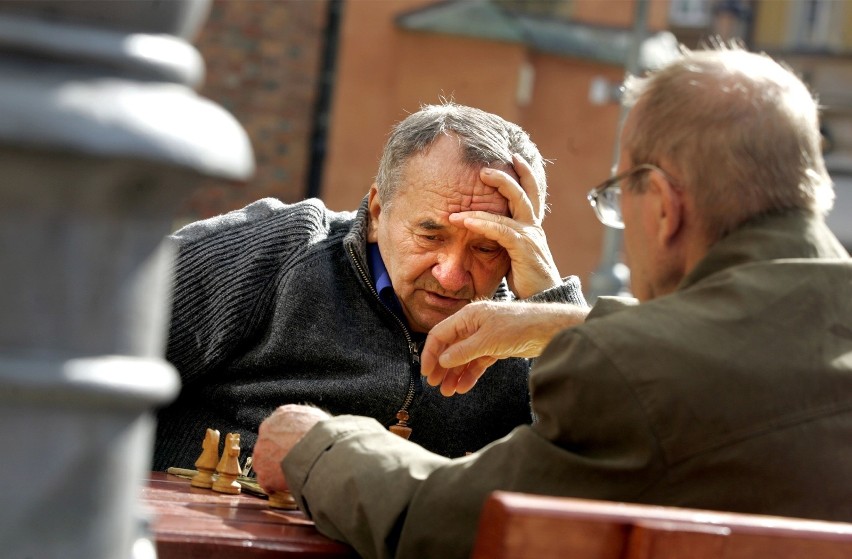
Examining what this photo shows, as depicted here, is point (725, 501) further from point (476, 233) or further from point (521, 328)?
point (476, 233)

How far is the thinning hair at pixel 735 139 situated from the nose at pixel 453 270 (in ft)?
5.09

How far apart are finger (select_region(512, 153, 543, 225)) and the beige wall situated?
1080 cm

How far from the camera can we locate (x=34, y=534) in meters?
1.20

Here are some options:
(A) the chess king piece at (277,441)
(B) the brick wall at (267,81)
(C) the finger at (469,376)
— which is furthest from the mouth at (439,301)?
(B) the brick wall at (267,81)

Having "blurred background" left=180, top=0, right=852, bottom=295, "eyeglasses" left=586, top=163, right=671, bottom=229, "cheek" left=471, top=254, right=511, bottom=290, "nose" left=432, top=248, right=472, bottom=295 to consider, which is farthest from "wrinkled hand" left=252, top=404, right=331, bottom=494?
"blurred background" left=180, top=0, right=852, bottom=295

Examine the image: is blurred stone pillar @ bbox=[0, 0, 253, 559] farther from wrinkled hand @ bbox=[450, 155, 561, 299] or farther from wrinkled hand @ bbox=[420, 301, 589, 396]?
wrinkled hand @ bbox=[450, 155, 561, 299]

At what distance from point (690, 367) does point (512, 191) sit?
1881 millimetres

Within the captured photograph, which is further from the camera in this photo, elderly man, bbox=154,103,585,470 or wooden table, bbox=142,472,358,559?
elderly man, bbox=154,103,585,470

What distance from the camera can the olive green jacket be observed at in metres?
2.09

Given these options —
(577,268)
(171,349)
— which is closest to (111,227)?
(171,349)

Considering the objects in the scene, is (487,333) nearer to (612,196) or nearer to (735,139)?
(612,196)

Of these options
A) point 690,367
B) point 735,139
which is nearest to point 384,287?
point 735,139

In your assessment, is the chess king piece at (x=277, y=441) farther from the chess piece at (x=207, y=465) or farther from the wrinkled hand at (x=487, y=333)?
the wrinkled hand at (x=487, y=333)

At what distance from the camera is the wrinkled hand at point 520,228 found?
3.90 meters
